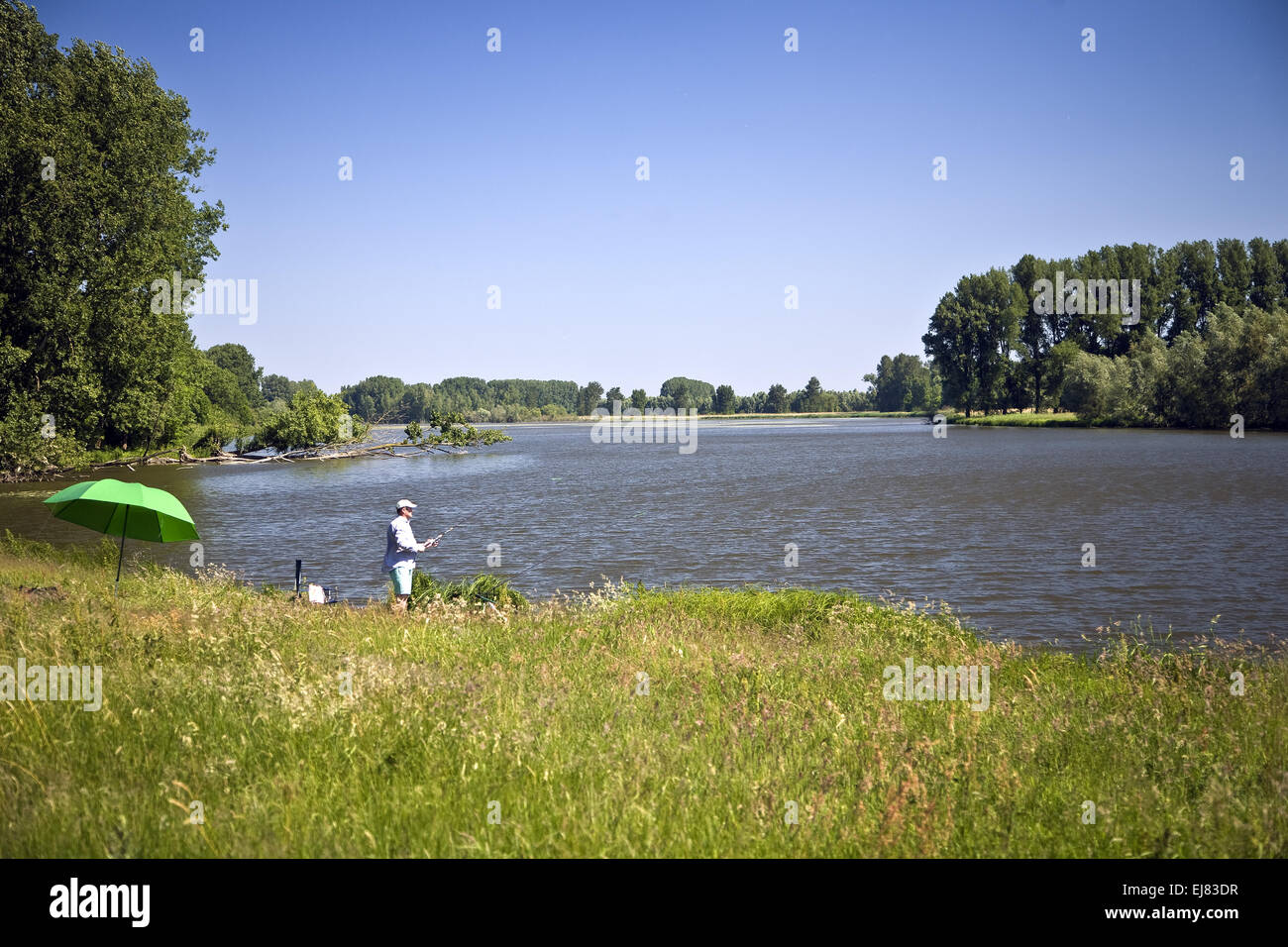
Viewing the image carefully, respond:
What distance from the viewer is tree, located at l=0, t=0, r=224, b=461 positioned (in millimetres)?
38031

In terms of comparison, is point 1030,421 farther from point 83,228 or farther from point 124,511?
point 124,511

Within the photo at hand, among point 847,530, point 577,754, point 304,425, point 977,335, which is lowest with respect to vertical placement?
point 847,530

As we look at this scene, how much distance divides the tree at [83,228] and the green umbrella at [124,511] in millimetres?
33368

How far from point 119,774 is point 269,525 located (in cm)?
2993

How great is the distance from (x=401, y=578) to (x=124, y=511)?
171 inches

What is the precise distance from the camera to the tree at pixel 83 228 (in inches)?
1497

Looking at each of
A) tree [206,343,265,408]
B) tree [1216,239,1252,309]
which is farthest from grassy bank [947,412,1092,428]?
tree [206,343,265,408]

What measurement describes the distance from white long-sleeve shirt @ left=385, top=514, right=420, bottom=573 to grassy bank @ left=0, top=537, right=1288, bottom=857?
398 centimetres

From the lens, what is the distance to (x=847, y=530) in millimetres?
30375

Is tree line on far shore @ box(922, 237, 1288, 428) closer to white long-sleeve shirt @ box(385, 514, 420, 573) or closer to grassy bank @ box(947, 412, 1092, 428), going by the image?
grassy bank @ box(947, 412, 1092, 428)

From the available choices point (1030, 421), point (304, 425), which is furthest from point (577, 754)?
point (1030, 421)

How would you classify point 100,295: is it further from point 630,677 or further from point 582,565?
point 630,677

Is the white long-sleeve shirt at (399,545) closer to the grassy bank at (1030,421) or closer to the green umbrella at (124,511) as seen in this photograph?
the green umbrella at (124,511)
